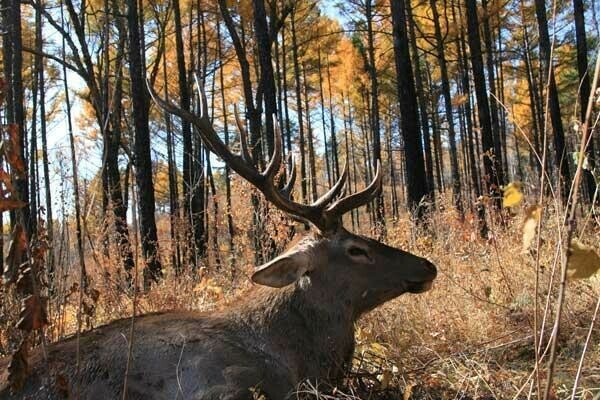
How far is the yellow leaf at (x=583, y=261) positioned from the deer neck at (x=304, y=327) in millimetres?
2105

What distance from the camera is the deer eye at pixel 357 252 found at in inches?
150

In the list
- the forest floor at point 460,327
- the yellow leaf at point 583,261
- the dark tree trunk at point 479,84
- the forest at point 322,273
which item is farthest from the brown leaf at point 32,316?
the dark tree trunk at point 479,84

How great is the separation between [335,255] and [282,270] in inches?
17.2

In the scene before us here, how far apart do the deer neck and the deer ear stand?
86mm

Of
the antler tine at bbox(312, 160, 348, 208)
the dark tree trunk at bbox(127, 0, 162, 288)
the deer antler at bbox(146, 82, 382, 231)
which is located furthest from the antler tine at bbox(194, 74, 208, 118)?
the dark tree trunk at bbox(127, 0, 162, 288)

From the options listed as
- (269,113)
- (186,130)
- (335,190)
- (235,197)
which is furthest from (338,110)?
(335,190)

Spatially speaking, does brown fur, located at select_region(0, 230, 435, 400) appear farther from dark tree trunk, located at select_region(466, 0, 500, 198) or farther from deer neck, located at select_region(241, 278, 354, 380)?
dark tree trunk, located at select_region(466, 0, 500, 198)

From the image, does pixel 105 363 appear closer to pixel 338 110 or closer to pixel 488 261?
pixel 488 261

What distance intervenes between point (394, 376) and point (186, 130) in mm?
16501

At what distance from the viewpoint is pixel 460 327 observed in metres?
4.27

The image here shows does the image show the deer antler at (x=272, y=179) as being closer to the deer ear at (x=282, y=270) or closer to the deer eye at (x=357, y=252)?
the deer eye at (x=357, y=252)

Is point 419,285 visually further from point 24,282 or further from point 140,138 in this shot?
point 140,138

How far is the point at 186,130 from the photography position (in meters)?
19.0

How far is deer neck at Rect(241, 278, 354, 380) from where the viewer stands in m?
3.31
